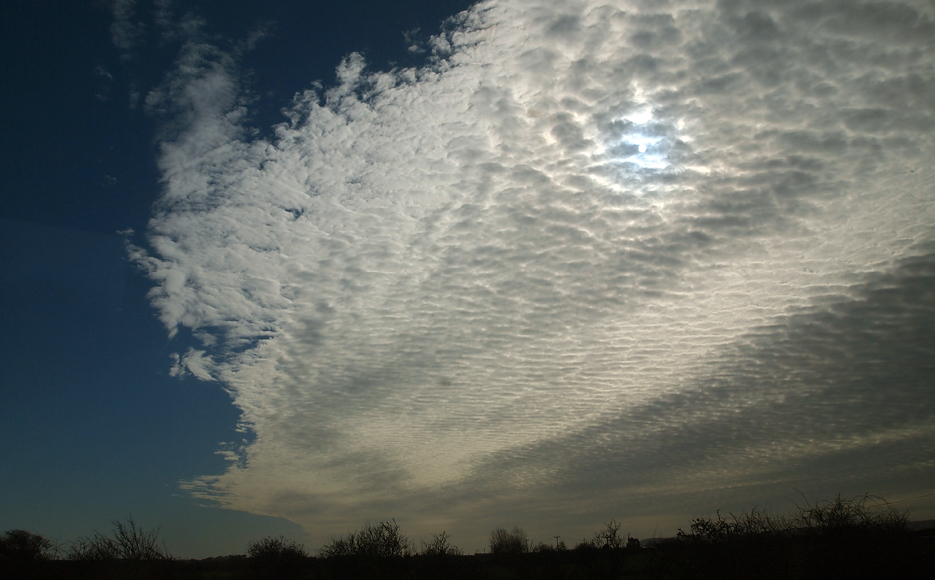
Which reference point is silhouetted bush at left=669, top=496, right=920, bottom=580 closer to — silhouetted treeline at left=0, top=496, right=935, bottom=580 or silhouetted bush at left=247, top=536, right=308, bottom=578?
silhouetted treeline at left=0, top=496, right=935, bottom=580

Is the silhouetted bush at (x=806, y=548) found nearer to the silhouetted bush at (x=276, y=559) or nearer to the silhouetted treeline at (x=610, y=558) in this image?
the silhouetted treeline at (x=610, y=558)

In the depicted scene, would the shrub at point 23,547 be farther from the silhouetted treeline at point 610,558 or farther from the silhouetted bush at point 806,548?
the silhouetted bush at point 806,548

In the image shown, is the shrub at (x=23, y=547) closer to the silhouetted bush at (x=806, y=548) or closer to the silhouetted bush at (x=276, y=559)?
the silhouetted bush at (x=276, y=559)

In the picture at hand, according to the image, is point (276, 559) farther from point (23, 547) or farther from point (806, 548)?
point (806, 548)

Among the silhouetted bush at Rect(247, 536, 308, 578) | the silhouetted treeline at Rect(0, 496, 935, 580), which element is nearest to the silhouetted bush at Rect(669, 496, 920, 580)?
the silhouetted treeline at Rect(0, 496, 935, 580)

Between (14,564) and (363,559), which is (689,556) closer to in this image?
(363,559)

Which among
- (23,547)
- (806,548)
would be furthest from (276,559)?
(806,548)

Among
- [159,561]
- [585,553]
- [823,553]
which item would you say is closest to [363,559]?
[159,561]

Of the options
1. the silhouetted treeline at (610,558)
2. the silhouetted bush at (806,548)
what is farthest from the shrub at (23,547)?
the silhouetted bush at (806,548)

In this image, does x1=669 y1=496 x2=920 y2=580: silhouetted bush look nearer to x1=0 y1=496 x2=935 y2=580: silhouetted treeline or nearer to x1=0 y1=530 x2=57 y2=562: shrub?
x1=0 y1=496 x2=935 y2=580: silhouetted treeline

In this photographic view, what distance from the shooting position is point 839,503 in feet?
61.0

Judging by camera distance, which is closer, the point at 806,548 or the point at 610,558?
the point at 806,548

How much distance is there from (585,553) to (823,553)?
905 inches

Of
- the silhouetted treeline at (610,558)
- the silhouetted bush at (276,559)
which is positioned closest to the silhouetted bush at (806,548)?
the silhouetted treeline at (610,558)
